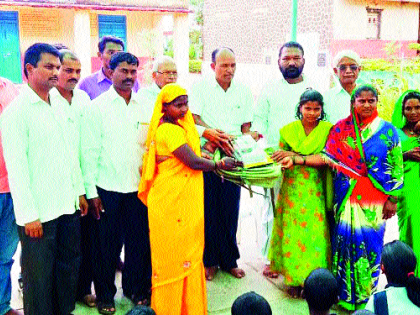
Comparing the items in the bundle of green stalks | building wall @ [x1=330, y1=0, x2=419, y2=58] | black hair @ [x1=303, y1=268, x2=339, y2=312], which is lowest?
black hair @ [x1=303, y1=268, x2=339, y2=312]

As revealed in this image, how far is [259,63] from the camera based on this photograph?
20.6 metres

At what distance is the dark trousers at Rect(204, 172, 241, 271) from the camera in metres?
4.58

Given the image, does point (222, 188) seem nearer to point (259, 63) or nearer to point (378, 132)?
point (378, 132)

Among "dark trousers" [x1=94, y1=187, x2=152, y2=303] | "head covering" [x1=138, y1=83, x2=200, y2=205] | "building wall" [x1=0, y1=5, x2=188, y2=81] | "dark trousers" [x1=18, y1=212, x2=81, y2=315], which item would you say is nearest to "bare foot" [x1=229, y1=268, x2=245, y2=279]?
"dark trousers" [x1=94, y1=187, x2=152, y2=303]

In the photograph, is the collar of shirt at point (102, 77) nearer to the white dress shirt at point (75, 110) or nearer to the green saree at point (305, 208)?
the white dress shirt at point (75, 110)

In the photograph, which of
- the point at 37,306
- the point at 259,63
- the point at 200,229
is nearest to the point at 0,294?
the point at 37,306

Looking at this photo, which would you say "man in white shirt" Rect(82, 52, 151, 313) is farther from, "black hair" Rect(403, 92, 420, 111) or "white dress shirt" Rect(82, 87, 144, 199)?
"black hair" Rect(403, 92, 420, 111)

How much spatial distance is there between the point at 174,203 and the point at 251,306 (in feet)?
4.56

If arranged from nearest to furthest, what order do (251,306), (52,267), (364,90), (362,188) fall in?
1. (251,306)
2. (52,267)
3. (364,90)
4. (362,188)

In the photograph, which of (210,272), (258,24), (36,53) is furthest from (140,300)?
(258,24)

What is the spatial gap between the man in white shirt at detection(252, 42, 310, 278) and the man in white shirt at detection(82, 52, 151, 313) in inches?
52.1

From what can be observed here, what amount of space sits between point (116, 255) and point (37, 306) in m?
0.78

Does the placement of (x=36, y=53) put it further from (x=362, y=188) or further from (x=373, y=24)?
(x=373, y=24)

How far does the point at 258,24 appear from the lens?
20672 millimetres
